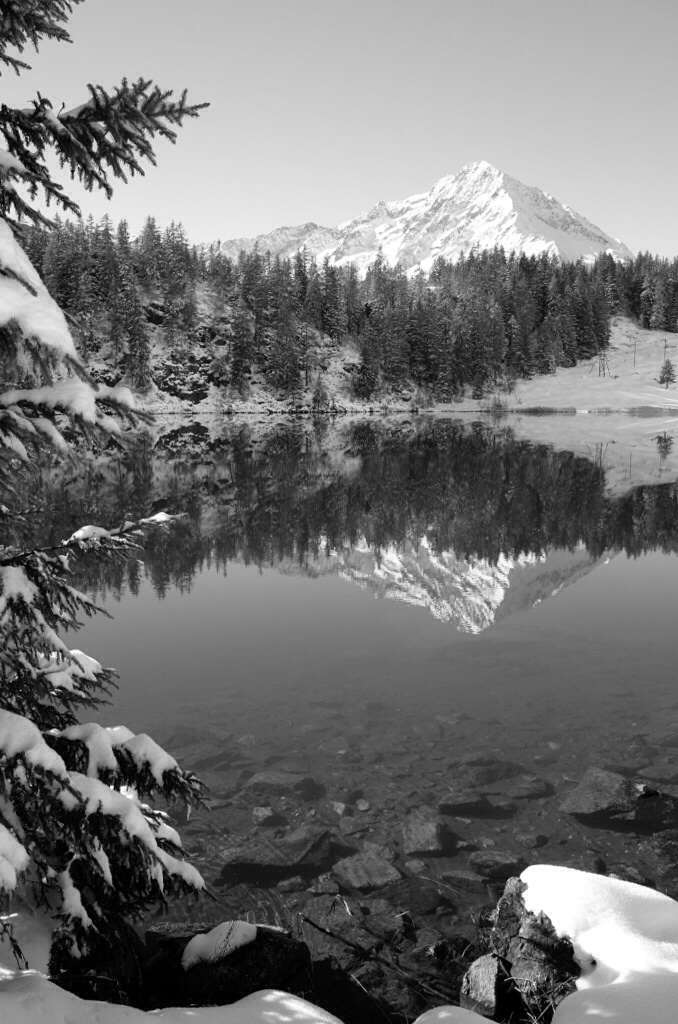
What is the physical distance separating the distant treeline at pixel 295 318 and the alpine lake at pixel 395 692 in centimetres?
8261

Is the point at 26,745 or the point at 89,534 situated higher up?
the point at 89,534

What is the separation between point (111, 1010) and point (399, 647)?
12.5 m

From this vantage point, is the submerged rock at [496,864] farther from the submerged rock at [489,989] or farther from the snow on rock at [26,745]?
the snow on rock at [26,745]

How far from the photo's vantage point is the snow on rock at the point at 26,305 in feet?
10.5

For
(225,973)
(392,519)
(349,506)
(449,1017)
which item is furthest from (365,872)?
(349,506)

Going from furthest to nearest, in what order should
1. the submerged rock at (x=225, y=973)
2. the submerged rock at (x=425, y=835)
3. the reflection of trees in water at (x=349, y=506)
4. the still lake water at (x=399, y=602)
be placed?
the reflection of trees in water at (x=349, y=506) < the still lake water at (x=399, y=602) < the submerged rock at (x=425, y=835) < the submerged rock at (x=225, y=973)

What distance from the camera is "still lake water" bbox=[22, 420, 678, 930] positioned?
10047 millimetres

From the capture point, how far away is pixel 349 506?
113ft

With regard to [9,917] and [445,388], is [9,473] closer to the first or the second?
[9,917]

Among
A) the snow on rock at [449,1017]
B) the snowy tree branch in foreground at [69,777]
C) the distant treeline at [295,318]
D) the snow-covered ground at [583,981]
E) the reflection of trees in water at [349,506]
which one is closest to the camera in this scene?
the snowy tree branch in foreground at [69,777]

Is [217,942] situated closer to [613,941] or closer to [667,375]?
[613,941]

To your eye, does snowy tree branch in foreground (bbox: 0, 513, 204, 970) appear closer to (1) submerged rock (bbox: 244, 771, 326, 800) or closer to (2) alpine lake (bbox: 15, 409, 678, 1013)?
(2) alpine lake (bbox: 15, 409, 678, 1013)

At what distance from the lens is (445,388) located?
420 feet

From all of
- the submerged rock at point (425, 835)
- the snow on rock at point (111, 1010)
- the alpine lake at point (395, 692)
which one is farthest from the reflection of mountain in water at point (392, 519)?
the submerged rock at point (425, 835)
